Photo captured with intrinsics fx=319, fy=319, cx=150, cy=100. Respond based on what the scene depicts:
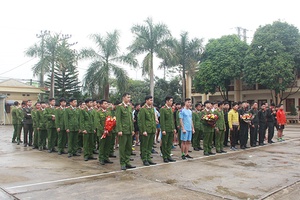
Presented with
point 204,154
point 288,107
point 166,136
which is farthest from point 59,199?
point 288,107

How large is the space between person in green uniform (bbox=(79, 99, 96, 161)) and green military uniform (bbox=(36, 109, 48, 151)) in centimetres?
222

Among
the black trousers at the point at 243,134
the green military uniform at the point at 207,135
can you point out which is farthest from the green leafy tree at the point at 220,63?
the green military uniform at the point at 207,135

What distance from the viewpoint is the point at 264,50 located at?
26953mm

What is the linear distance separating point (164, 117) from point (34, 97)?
86.2 ft

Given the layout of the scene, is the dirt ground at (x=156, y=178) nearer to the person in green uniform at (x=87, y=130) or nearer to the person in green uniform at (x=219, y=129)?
the person in green uniform at (x=87, y=130)

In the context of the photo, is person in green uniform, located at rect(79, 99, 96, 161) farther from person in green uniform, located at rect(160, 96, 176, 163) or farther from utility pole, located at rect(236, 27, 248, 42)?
utility pole, located at rect(236, 27, 248, 42)

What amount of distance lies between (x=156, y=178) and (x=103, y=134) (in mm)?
2146

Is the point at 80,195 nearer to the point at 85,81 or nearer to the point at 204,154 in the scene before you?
the point at 204,154

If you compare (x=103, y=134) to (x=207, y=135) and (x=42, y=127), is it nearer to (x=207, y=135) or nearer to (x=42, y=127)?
(x=207, y=135)

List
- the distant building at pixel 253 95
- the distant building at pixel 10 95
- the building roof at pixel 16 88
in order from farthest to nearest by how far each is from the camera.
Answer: the distant building at pixel 253 95, the building roof at pixel 16 88, the distant building at pixel 10 95

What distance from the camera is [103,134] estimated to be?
7.96m

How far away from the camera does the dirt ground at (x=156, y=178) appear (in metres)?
5.33

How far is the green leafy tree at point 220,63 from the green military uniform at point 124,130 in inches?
911

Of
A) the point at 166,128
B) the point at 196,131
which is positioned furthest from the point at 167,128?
the point at 196,131
